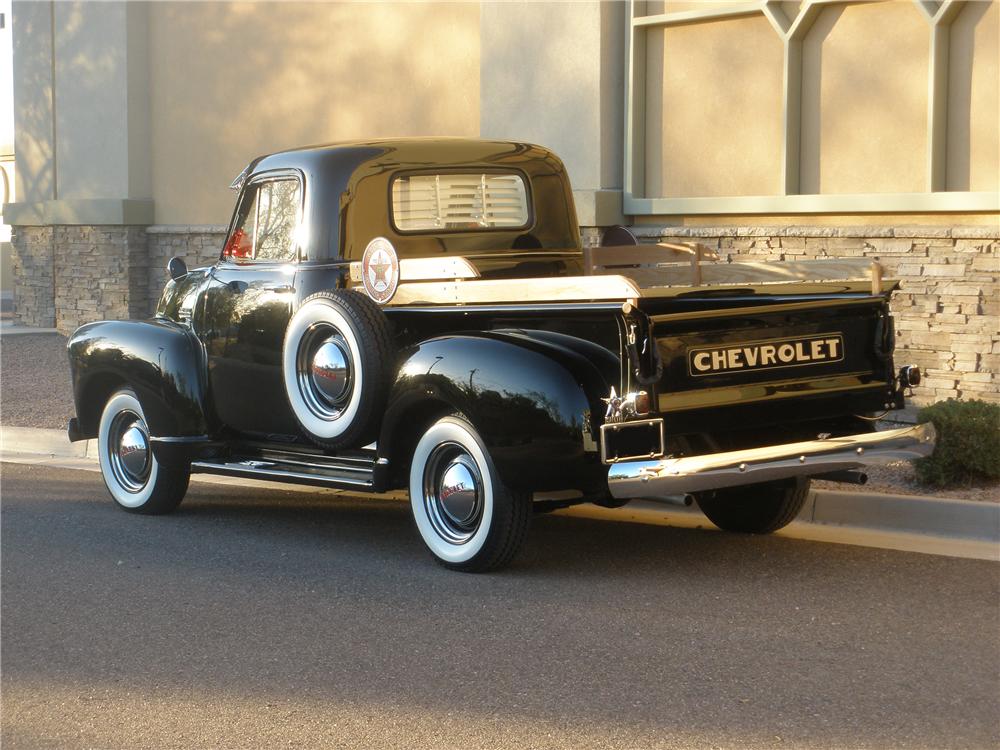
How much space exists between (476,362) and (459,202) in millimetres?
1866

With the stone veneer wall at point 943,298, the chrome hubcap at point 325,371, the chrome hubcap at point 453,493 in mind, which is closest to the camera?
the chrome hubcap at point 453,493

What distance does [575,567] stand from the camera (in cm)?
686

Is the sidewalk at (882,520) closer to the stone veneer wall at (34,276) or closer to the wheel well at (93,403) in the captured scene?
the wheel well at (93,403)

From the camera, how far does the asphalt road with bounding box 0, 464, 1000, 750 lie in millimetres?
4625

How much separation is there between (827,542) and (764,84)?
610 cm

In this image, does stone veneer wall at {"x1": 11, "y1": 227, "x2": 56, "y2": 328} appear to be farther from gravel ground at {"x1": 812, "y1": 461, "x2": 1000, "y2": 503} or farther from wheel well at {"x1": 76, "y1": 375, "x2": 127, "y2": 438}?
gravel ground at {"x1": 812, "y1": 461, "x2": 1000, "y2": 503}

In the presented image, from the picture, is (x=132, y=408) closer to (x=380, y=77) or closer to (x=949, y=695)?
(x=949, y=695)

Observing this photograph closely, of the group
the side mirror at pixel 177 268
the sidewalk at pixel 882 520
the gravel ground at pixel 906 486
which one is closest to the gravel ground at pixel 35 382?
the side mirror at pixel 177 268

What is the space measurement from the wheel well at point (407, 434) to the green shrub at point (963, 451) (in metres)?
3.15

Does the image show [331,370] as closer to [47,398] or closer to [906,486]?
[906,486]

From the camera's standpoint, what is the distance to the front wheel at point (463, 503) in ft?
21.2

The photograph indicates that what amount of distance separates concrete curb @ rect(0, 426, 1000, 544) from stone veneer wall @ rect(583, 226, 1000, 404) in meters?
3.29

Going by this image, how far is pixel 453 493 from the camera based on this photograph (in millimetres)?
6707

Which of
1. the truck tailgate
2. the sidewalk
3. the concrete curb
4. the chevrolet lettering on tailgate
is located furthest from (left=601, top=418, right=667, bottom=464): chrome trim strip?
the concrete curb
